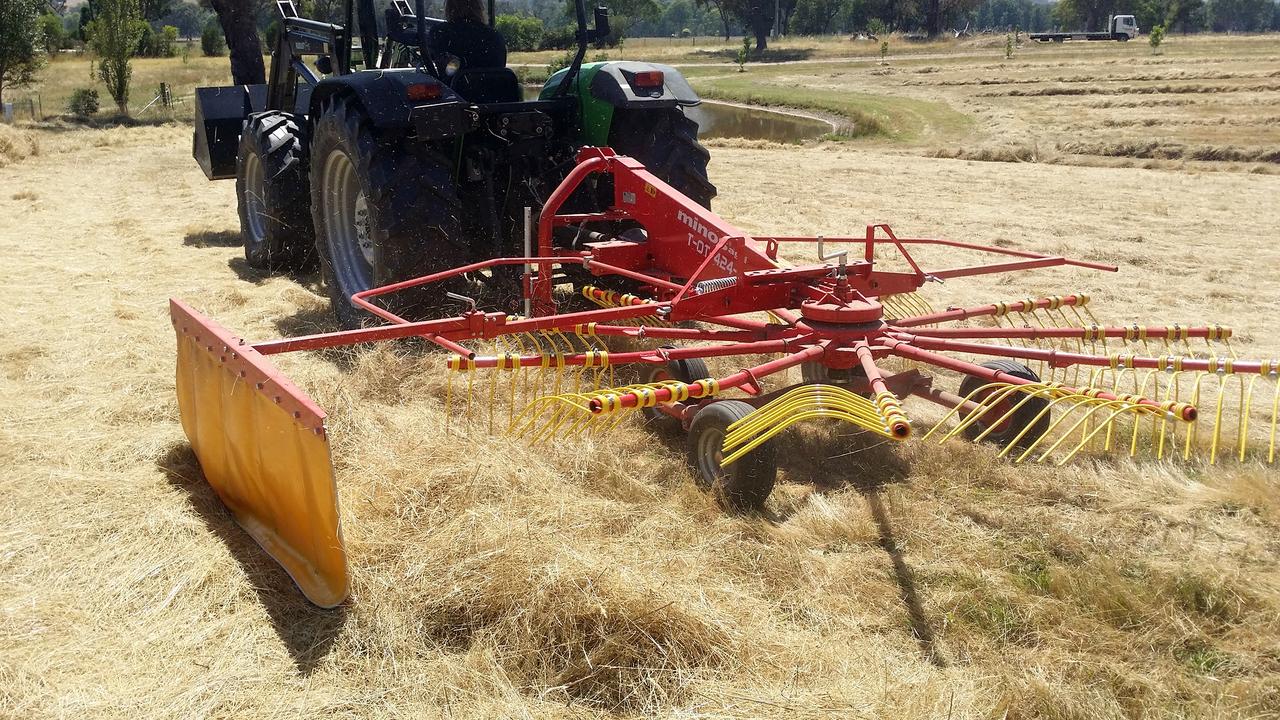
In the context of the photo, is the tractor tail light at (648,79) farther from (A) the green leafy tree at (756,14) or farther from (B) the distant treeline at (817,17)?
(A) the green leafy tree at (756,14)

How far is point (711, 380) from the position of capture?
3.36 meters

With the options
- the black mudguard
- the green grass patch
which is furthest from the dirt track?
the green grass patch

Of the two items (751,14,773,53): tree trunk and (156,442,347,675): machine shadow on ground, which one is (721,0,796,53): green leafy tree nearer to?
(751,14,773,53): tree trunk

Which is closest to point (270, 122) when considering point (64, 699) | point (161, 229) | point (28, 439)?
point (161, 229)

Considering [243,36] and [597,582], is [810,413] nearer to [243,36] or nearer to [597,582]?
[597,582]

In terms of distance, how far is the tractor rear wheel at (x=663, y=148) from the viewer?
5754 millimetres

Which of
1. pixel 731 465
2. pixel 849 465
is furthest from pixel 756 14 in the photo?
pixel 731 465

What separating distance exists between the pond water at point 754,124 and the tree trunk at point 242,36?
4758 mm

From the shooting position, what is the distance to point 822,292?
3.89 meters

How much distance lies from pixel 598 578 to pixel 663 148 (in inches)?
135

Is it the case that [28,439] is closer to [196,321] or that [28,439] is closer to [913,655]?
[196,321]

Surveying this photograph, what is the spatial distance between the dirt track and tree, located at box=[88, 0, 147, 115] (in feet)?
66.4

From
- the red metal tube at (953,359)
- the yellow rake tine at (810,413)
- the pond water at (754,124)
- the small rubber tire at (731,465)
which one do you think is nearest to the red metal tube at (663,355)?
the small rubber tire at (731,465)

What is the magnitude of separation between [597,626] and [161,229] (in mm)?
7658
